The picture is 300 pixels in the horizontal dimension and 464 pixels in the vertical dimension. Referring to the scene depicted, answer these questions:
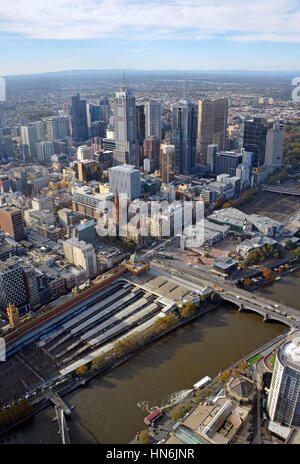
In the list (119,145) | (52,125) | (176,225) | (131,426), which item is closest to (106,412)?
(131,426)

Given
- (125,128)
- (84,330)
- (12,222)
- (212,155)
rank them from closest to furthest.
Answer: (84,330) → (12,222) → (125,128) → (212,155)

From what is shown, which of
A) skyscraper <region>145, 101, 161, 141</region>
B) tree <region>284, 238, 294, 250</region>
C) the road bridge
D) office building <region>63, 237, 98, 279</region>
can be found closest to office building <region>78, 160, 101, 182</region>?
skyscraper <region>145, 101, 161, 141</region>

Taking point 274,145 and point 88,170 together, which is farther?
point 274,145

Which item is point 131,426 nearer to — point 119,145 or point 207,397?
point 207,397

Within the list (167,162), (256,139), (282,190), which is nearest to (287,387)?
(167,162)

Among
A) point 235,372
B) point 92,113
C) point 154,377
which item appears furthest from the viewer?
point 92,113

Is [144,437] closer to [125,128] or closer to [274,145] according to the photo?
[125,128]

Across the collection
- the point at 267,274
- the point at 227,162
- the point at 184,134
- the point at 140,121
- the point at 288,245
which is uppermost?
the point at 140,121
